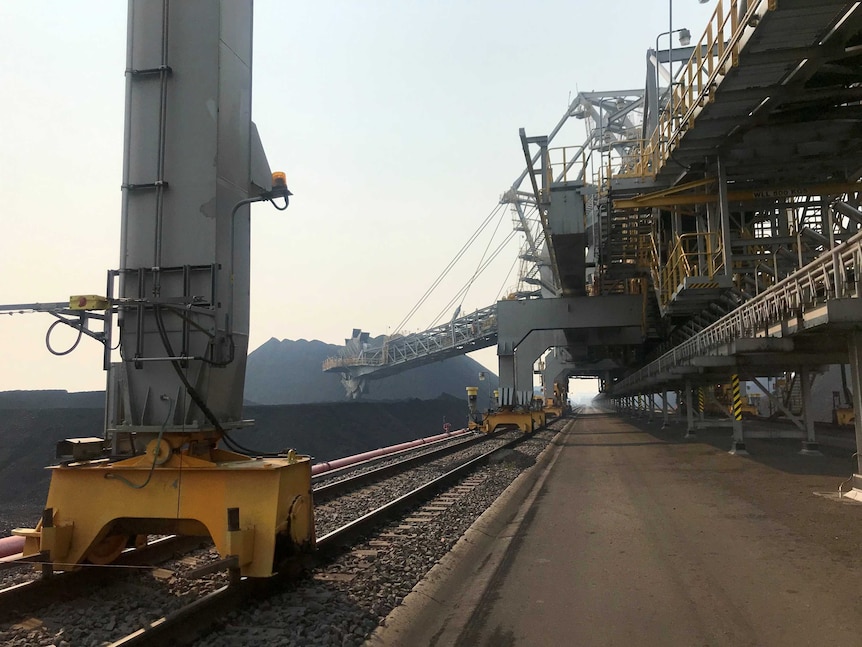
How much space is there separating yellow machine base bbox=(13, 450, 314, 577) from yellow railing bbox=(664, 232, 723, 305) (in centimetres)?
1427

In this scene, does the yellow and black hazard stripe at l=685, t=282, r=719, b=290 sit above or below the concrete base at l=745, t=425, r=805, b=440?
above

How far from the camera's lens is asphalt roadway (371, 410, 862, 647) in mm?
4617

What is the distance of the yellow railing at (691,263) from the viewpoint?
1670 centimetres

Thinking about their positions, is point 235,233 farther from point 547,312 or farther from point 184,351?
point 547,312

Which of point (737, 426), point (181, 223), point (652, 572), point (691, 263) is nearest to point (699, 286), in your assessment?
point (737, 426)

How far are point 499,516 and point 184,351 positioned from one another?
17.7 feet

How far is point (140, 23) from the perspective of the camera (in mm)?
5785

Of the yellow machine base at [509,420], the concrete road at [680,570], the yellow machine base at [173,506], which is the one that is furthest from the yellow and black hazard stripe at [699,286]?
the yellow machine base at [173,506]

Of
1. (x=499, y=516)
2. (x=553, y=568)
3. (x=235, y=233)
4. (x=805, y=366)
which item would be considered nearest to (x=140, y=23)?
(x=235, y=233)

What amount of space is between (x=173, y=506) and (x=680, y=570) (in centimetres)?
468

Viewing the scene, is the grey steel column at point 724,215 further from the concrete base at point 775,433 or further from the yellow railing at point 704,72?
the concrete base at point 775,433

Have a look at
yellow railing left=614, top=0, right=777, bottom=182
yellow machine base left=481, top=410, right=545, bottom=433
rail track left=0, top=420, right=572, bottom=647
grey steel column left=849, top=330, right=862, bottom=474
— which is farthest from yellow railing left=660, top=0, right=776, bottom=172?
yellow machine base left=481, top=410, right=545, bottom=433

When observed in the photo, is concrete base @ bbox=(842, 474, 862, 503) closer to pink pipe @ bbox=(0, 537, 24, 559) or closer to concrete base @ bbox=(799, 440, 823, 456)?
concrete base @ bbox=(799, 440, 823, 456)

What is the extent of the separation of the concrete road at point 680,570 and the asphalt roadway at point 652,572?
0.6 inches
